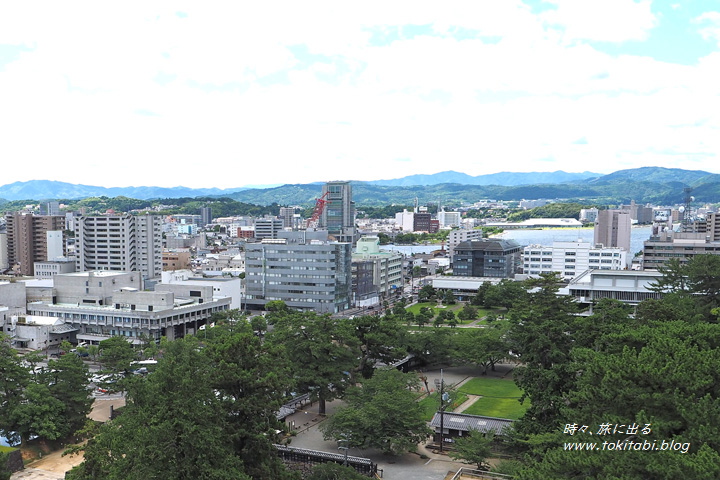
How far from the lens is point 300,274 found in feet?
159

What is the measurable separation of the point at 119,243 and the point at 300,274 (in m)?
20.2

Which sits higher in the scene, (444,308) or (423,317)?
(423,317)

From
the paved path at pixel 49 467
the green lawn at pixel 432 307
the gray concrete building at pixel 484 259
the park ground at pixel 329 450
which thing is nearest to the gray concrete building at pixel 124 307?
the park ground at pixel 329 450

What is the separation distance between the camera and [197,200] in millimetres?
184375

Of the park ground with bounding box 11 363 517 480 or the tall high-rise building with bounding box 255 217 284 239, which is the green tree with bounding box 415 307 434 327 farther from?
the tall high-rise building with bounding box 255 217 284 239

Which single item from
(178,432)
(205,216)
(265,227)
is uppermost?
(178,432)

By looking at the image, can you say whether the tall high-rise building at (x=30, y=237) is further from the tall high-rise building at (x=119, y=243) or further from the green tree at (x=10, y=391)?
the green tree at (x=10, y=391)

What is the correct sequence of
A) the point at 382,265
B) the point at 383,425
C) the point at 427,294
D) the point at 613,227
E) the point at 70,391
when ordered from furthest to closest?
the point at 613,227, the point at 382,265, the point at 427,294, the point at 70,391, the point at 383,425

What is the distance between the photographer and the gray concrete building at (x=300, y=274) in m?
47.6

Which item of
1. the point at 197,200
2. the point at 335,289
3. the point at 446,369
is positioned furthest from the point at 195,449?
the point at 197,200

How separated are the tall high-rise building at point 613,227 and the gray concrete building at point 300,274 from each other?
46834 mm

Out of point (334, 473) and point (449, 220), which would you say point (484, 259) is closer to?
point (334, 473)

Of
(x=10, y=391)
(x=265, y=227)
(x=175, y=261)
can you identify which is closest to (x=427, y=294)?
(x=175, y=261)

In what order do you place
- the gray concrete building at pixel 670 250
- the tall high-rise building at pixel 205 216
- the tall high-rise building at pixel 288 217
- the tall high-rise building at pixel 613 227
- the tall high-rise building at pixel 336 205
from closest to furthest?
the gray concrete building at pixel 670 250 → the tall high-rise building at pixel 613 227 → the tall high-rise building at pixel 336 205 → the tall high-rise building at pixel 288 217 → the tall high-rise building at pixel 205 216
